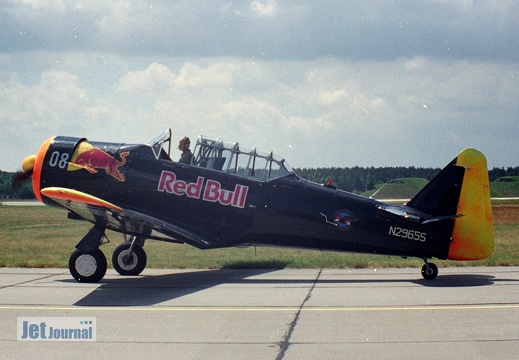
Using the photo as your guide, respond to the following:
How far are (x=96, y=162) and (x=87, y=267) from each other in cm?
217

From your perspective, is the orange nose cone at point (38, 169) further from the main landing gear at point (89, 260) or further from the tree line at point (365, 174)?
the tree line at point (365, 174)

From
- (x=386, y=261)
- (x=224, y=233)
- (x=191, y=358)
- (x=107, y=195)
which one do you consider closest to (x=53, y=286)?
(x=107, y=195)

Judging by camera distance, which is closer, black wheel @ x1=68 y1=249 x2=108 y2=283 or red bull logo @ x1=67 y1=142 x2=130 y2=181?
black wheel @ x1=68 y1=249 x2=108 y2=283

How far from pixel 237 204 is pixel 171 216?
1306 millimetres

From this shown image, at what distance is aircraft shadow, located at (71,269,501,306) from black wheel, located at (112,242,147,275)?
1.27ft

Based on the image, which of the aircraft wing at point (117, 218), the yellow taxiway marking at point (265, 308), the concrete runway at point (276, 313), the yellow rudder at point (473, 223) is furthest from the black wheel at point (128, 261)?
the yellow rudder at point (473, 223)

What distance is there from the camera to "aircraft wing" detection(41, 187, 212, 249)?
1102 cm

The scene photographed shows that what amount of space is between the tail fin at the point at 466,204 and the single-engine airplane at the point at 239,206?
18mm

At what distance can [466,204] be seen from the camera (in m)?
12.2

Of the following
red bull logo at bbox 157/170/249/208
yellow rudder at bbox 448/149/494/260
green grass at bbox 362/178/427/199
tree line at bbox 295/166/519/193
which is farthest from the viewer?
tree line at bbox 295/166/519/193

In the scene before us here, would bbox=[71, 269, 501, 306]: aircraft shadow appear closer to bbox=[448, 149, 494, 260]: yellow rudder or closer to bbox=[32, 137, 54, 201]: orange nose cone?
bbox=[448, 149, 494, 260]: yellow rudder

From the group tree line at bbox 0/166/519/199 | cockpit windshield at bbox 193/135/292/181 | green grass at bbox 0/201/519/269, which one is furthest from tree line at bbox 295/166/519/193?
cockpit windshield at bbox 193/135/292/181

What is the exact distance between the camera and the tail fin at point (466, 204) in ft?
39.8

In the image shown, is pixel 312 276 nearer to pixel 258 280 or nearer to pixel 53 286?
pixel 258 280
